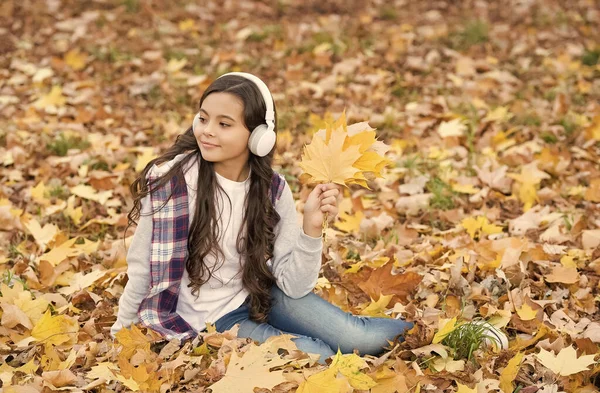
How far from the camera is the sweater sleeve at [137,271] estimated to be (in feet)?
8.14

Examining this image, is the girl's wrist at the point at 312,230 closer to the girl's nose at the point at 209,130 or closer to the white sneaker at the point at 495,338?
the girl's nose at the point at 209,130

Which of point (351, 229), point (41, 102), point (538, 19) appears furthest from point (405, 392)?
point (538, 19)

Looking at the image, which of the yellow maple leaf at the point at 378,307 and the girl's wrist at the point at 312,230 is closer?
the girl's wrist at the point at 312,230

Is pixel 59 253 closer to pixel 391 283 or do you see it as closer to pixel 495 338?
pixel 391 283

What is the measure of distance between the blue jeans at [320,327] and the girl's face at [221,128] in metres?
0.61

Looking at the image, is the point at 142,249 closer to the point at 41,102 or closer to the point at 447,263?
the point at 447,263

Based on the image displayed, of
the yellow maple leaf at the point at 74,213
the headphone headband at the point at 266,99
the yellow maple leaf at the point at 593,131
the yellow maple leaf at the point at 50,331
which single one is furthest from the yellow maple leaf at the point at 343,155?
the yellow maple leaf at the point at 593,131

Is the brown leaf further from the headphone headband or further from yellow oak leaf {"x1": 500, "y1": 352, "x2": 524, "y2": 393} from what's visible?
the headphone headband

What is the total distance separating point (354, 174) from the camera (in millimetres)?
2344

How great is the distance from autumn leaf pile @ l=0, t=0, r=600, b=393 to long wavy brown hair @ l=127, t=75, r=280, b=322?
0.77 ft

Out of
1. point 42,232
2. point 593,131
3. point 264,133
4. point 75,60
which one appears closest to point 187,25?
point 75,60

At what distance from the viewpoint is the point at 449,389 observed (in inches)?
92.7

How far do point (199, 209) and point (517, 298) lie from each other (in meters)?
1.32

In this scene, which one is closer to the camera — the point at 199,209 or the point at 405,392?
the point at 405,392
